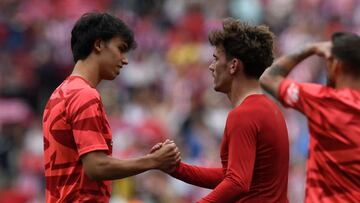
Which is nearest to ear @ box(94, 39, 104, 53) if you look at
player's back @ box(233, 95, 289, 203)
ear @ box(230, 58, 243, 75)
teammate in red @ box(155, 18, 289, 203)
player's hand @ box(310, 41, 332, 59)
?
teammate in red @ box(155, 18, 289, 203)

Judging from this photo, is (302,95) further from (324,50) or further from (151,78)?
(151,78)

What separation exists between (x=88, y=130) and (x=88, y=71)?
49 centimetres

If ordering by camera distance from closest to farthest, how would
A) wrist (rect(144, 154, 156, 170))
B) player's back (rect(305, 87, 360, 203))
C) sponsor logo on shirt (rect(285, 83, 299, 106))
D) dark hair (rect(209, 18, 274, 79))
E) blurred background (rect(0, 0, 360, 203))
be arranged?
player's back (rect(305, 87, 360, 203))
sponsor logo on shirt (rect(285, 83, 299, 106))
wrist (rect(144, 154, 156, 170))
dark hair (rect(209, 18, 274, 79))
blurred background (rect(0, 0, 360, 203))

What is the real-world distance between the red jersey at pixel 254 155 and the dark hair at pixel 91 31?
912 millimetres

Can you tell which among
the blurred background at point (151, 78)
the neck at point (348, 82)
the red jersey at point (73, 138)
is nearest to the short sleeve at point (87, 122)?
the red jersey at point (73, 138)

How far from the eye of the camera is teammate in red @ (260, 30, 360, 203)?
7109 millimetres

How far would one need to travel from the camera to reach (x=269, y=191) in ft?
24.5

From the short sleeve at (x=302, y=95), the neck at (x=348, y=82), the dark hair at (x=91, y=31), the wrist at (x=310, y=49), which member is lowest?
the short sleeve at (x=302, y=95)

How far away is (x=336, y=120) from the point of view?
7094 mm

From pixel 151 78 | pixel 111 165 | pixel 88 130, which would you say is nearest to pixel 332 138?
pixel 111 165

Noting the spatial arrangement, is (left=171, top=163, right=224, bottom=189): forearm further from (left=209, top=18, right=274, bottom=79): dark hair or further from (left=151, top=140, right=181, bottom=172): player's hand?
(left=209, top=18, right=274, bottom=79): dark hair

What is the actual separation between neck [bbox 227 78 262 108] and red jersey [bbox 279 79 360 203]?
1.26ft

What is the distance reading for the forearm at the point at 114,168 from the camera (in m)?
7.26

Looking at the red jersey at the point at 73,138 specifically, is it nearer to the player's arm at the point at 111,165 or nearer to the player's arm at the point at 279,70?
the player's arm at the point at 111,165
